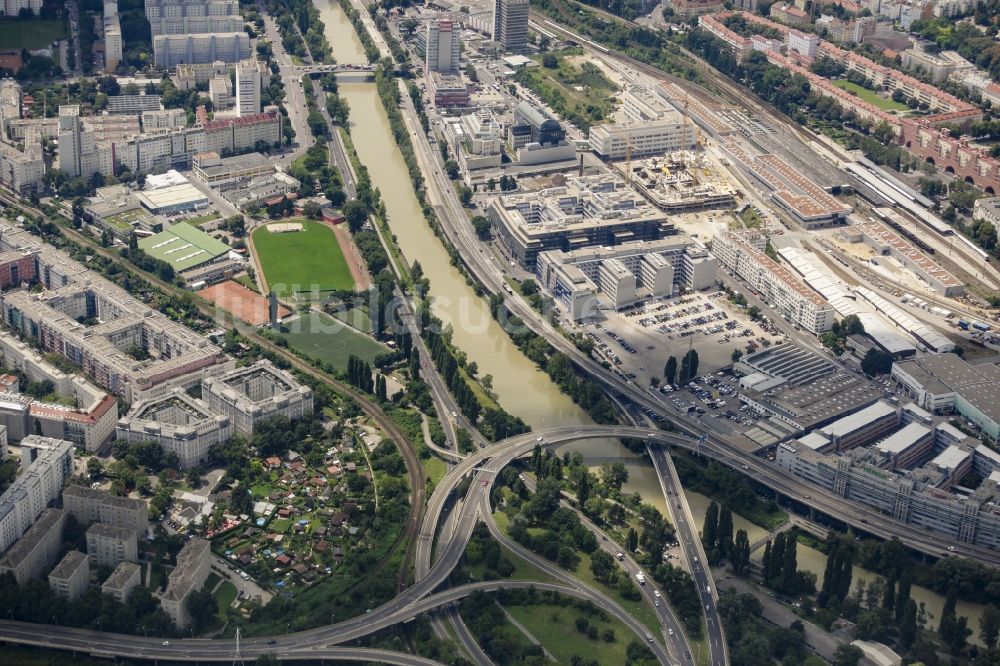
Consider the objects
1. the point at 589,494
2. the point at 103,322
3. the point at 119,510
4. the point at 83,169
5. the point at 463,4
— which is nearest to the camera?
the point at 119,510

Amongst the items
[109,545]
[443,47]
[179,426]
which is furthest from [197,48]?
[109,545]

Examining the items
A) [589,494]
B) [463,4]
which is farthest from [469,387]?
[463,4]

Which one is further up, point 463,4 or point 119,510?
point 463,4

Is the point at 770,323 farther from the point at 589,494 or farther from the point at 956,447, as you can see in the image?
the point at 589,494

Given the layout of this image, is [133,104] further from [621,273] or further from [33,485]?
[33,485]

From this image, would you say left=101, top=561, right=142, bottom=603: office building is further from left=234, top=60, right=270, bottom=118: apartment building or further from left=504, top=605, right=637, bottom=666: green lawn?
left=234, top=60, right=270, bottom=118: apartment building

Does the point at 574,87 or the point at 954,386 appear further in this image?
the point at 574,87
